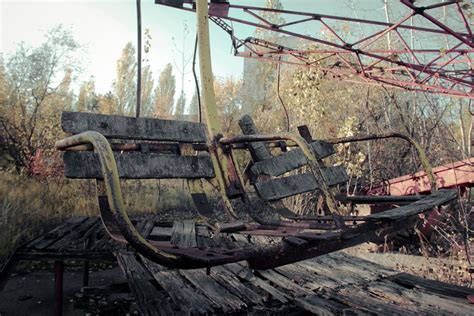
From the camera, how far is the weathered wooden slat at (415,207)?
5.17 feet

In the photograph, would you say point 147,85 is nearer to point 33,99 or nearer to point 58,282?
point 33,99

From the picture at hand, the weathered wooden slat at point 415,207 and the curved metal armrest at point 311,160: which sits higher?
the curved metal armrest at point 311,160

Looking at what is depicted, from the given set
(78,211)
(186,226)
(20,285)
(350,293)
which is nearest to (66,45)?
(78,211)

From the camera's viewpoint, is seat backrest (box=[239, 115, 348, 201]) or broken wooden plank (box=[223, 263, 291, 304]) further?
seat backrest (box=[239, 115, 348, 201])

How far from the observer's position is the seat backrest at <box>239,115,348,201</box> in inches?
95.3

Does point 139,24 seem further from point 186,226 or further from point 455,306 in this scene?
point 455,306

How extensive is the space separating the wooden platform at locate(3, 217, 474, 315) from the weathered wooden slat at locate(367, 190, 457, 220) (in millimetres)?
529

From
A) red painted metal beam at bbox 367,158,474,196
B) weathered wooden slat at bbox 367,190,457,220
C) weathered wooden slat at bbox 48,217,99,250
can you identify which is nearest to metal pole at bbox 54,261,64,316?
weathered wooden slat at bbox 48,217,99,250

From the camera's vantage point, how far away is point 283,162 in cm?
261

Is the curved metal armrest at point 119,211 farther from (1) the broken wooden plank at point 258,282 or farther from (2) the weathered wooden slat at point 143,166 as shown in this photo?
(1) the broken wooden plank at point 258,282

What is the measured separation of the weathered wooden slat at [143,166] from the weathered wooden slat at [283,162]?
349 millimetres

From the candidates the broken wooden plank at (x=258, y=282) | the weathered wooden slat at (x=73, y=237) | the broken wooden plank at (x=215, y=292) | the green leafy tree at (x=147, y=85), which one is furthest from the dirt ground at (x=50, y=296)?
the green leafy tree at (x=147, y=85)

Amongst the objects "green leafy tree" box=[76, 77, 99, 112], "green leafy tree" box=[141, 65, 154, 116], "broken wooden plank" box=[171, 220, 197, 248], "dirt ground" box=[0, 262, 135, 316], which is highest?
"green leafy tree" box=[141, 65, 154, 116]

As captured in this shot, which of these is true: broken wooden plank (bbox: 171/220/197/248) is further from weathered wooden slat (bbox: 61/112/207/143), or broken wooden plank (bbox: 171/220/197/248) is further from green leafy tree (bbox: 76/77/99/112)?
green leafy tree (bbox: 76/77/99/112)
